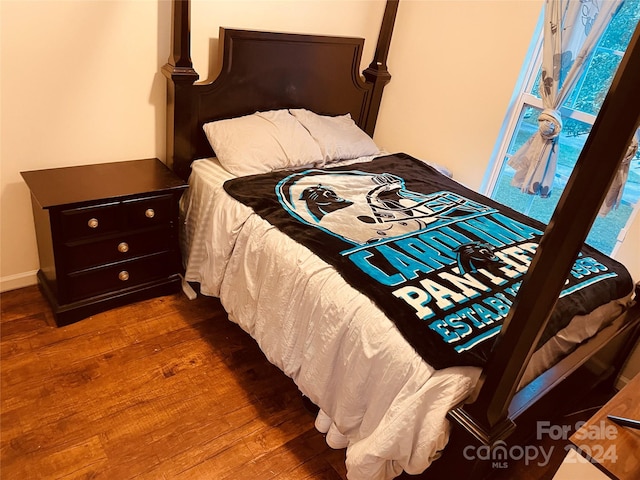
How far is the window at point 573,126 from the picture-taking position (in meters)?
2.27

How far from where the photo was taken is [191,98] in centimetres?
230

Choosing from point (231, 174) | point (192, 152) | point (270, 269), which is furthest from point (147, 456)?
point (192, 152)

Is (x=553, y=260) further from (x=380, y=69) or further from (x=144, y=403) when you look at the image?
(x=380, y=69)

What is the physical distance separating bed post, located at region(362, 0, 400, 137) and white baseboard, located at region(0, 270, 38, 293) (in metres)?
2.13

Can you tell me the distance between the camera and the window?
227 cm

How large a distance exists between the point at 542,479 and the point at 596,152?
4.69 feet

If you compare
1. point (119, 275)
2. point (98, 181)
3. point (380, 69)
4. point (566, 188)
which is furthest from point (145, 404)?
point (380, 69)

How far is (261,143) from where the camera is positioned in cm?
240

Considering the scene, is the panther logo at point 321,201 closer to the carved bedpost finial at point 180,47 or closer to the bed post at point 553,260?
the carved bedpost finial at point 180,47

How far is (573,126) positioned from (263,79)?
164 cm

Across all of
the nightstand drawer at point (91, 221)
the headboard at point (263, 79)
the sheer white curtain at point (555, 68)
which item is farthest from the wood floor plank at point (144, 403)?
the sheer white curtain at point (555, 68)

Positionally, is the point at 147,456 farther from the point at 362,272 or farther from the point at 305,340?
the point at 362,272

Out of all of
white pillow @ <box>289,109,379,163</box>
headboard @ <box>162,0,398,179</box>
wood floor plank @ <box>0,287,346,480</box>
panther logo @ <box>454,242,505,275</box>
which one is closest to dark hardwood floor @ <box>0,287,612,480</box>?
wood floor plank @ <box>0,287,346,480</box>

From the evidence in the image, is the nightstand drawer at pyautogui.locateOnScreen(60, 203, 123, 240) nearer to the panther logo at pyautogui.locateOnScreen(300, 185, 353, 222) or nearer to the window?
the panther logo at pyautogui.locateOnScreen(300, 185, 353, 222)
